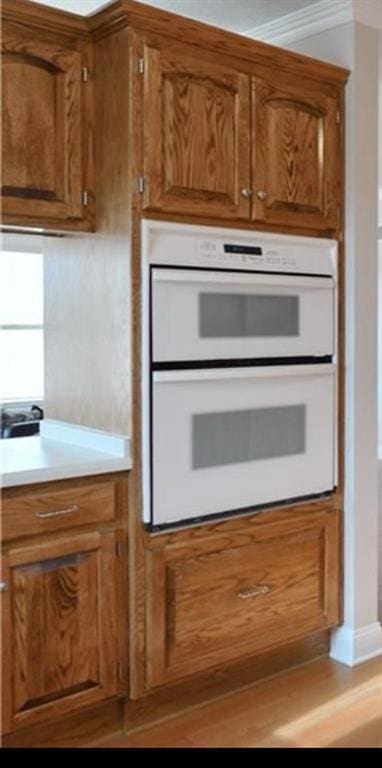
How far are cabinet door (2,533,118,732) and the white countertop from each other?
0.67 ft

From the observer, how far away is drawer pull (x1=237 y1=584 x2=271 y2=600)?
2.62m

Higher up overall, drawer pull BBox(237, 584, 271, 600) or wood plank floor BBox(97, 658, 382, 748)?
drawer pull BBox(237, 584, 271, 600)

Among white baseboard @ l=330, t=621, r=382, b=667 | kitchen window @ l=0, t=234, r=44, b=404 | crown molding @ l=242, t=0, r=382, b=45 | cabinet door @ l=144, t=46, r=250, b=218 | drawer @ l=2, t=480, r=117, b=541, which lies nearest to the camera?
drawer @ l=2, t=480, r=117, b=541

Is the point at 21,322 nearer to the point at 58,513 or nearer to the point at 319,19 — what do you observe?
the point at 319,19

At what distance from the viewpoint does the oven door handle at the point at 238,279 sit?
2.37 m

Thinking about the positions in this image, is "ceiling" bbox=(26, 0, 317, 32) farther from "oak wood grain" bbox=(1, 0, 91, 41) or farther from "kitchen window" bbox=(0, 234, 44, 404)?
"kitchen window" bbox=(0, 234, 44, 404)

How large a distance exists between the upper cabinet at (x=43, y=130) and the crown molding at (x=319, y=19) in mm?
981

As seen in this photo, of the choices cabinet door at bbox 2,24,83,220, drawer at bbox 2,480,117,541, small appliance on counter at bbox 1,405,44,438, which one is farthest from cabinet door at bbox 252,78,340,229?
small appliance on counter at bbox 1,405,44,438

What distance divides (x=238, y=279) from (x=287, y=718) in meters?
1.45

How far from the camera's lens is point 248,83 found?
261 cm

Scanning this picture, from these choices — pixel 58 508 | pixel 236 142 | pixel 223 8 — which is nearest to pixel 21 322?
pixel 223 8

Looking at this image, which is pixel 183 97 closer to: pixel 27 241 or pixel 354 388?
pixel 354 388

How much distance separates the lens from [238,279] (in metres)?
2.56

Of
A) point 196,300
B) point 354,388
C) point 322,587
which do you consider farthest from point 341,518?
point 196,300
